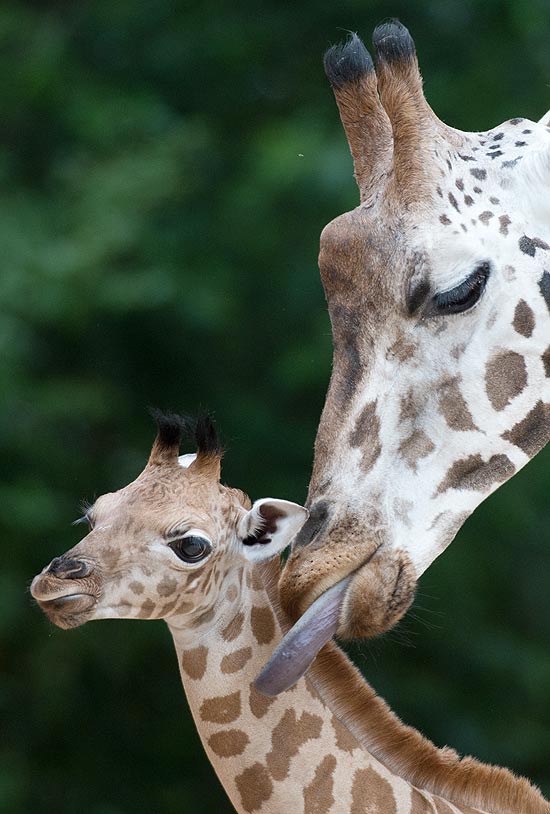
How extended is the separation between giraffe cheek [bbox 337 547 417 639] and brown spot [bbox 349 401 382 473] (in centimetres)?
22

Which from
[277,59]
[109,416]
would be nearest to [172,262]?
[109,416]

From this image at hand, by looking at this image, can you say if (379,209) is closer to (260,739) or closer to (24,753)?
(260,739)

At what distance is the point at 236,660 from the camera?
3.13 meters

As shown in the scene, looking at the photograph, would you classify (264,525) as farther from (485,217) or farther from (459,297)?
(485,217)

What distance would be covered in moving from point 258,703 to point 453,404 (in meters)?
0.83

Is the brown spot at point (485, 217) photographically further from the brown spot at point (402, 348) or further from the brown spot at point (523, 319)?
the brown spot at point (402, 348)

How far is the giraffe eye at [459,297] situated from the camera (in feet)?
9.79

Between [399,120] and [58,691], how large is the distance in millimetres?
5235

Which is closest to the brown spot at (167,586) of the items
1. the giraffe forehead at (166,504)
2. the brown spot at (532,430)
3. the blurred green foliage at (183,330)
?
the giraffe forehead at (166,504)

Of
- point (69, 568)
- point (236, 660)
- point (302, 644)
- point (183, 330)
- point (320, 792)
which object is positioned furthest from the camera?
point (183, 330)

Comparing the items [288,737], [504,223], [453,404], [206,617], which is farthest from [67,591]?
[504,223]

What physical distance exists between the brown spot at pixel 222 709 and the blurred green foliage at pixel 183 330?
3.72m

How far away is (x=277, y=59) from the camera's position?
8.02 m

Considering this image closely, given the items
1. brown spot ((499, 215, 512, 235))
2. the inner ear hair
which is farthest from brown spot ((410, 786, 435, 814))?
brown spot ((499, 215, 512, 235))
